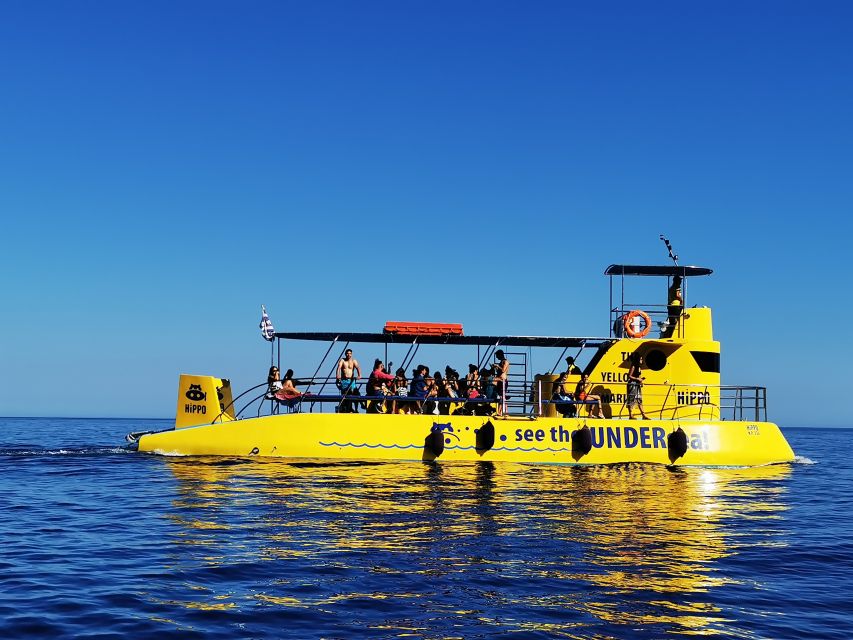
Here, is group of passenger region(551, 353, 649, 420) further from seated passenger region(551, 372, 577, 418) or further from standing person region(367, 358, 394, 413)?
standing person region(367, 358, 394, 413)

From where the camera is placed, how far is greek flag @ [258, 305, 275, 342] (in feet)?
72.7

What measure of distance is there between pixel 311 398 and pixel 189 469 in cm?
382

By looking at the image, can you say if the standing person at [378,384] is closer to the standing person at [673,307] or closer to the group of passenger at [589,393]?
the group of passenger at [589,393]

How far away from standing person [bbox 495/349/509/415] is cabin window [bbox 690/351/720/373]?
5.52 meters

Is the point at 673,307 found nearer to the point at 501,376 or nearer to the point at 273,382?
the point at 501,376

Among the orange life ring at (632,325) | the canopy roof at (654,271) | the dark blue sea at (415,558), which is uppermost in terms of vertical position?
the canopy roof at (654,271)

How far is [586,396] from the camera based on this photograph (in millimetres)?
22891

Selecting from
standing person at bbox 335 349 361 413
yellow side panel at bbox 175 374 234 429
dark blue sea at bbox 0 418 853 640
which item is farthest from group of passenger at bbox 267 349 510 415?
dark blue sea at bbox 0 418 853 640

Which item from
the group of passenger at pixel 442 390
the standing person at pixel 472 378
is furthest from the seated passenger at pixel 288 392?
the standing person at pixel 472 378

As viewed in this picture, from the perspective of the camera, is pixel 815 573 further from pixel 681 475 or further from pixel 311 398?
pixel 311 398

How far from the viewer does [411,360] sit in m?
22.6

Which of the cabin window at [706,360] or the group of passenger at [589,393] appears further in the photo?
the cabin window at [706,360]

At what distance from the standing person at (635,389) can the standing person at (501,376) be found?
3.53m

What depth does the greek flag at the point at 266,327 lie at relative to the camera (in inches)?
873
